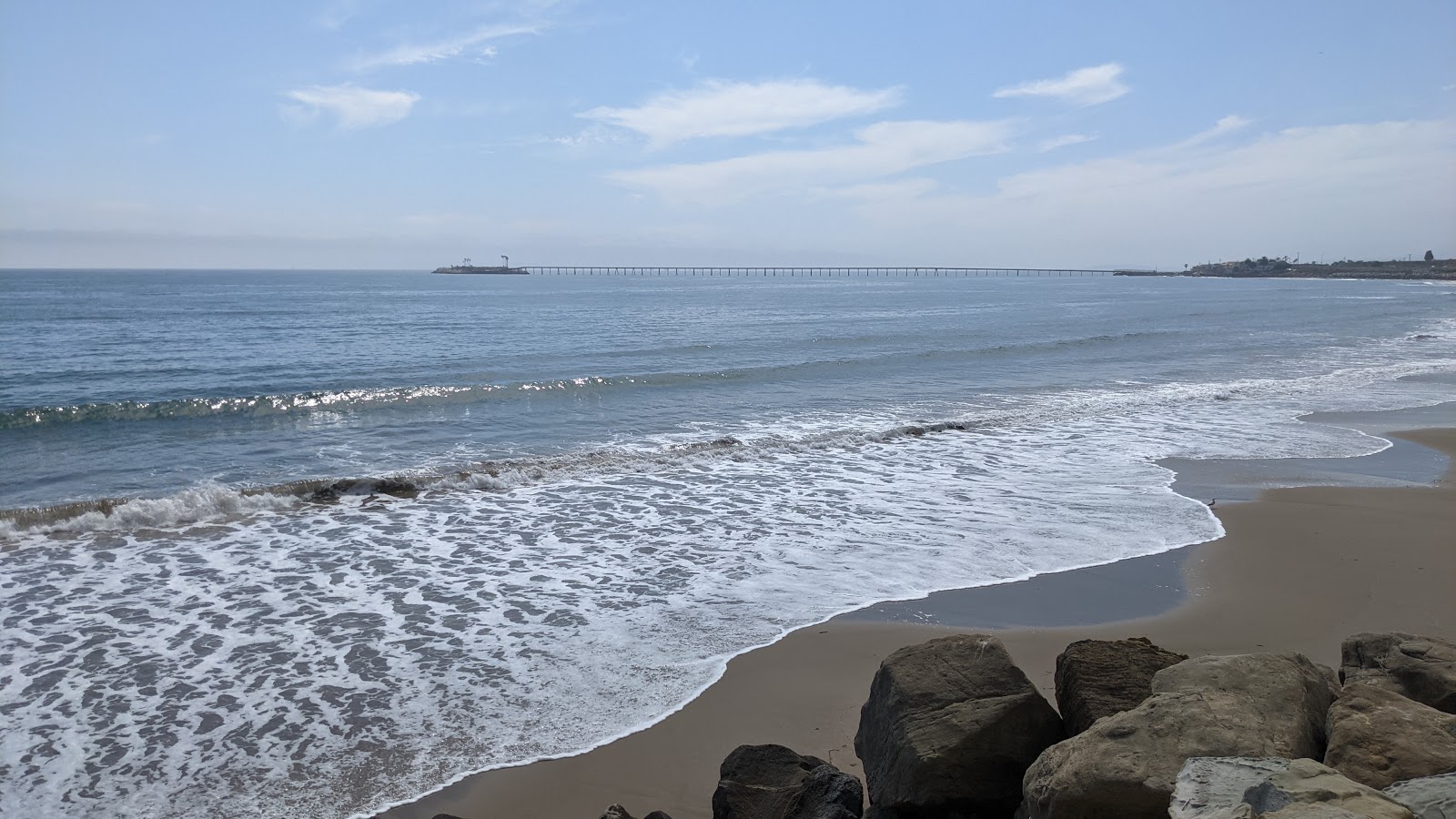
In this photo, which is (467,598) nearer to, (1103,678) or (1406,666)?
(1103,678)

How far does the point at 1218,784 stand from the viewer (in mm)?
3391

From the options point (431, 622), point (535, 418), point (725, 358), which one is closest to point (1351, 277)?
point (725, 358)

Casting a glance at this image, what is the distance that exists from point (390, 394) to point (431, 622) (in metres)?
16.3

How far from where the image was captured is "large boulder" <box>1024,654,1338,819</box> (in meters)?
3.64

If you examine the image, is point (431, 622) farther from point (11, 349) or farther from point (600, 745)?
point (11, 349)

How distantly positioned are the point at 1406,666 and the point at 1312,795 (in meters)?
2.40

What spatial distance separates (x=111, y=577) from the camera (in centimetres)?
969

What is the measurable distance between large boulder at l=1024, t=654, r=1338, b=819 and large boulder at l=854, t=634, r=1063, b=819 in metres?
0.38

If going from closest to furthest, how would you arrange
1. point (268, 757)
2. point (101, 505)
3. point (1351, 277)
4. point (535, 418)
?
point (268, 757)
point (101, 505)
point (535, 418)
point (1351, 277)

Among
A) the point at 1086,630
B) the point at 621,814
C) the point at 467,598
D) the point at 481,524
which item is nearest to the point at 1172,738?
the point at 621,814

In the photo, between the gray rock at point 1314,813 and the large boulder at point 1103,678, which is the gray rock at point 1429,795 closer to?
the gray rock at point 1314,813

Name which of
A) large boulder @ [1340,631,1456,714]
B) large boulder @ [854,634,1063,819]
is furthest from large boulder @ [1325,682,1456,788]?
large boulder @ [854,634,1063,819]

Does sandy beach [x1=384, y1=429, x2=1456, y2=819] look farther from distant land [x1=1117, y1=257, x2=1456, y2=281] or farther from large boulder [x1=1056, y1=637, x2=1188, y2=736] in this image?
distant land [x1=1117, y1=257, x2=1456, y2=281]

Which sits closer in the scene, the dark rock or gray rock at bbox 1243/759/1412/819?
gray rock at bbox 1243/759/1412/819
